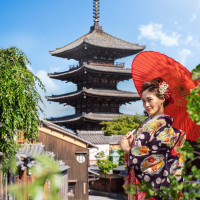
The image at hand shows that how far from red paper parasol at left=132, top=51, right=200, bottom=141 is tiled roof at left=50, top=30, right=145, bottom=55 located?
25.8m

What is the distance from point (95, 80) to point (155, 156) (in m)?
27.2

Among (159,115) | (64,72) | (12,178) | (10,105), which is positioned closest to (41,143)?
(12,178)

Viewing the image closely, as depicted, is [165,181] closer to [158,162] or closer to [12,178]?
Answer: [158,162]

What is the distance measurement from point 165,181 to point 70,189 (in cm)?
1743

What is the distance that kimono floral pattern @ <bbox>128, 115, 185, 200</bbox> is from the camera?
2.02 m

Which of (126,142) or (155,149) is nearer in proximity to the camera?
(155,149)

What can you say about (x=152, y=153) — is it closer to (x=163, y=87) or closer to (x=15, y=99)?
(x=163, y=87)

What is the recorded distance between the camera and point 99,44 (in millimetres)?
28672

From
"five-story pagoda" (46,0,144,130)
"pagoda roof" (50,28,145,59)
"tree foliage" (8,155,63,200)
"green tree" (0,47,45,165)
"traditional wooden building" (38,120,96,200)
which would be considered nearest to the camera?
"tree foliage" (8,155,63,200)

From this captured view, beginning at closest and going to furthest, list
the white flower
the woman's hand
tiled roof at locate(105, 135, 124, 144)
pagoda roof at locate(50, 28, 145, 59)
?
the woman's hand < the white flower < tiled roof at locate(105, 135, 124, 144) < pagoda roof at locate(50, 28, 145, 59)

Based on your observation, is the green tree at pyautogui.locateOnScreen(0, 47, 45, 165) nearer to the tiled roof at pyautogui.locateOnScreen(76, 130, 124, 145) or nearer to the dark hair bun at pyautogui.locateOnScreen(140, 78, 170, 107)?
the dark hair bun at pyautogui.locateOnScreen(140, 78, 170, 107)

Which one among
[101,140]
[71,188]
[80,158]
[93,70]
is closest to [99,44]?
[93,70]

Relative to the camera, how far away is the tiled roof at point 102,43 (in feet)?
94.5

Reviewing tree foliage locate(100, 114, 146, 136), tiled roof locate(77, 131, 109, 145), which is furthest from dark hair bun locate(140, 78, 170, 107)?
tree foliage locate(100, 114, 146, 136)
